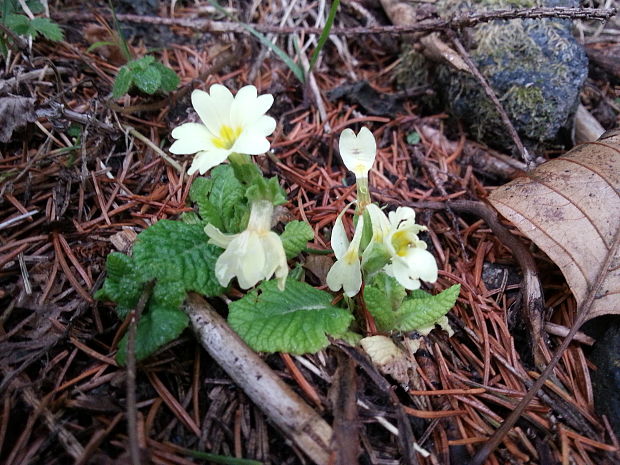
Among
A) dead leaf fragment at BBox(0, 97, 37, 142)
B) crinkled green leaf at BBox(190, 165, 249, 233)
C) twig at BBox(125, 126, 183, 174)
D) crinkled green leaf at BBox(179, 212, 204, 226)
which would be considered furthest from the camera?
twig at BBox(125, 126, 183, 174)

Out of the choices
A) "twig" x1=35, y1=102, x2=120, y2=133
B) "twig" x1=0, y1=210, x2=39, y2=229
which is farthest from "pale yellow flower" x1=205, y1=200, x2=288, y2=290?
"twig" x1=35, y1=102, x2=120, y2=133

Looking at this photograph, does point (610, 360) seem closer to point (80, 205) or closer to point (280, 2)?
point (80, 205)

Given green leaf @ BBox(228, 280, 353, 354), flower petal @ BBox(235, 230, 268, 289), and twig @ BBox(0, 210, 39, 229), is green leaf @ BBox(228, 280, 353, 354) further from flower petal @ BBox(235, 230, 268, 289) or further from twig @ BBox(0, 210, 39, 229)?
twig @ BBox(0, 210, 39, 229)

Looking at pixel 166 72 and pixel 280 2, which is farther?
pixel 280 2

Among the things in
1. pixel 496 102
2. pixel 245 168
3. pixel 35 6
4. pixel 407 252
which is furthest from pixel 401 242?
pixel 35 6

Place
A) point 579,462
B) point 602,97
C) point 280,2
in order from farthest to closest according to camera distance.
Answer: point 280,2
point 602,97
point 579,462

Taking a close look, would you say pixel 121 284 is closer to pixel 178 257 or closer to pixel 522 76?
pixel 178 257

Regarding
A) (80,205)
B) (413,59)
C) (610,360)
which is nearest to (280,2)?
(413,59)
